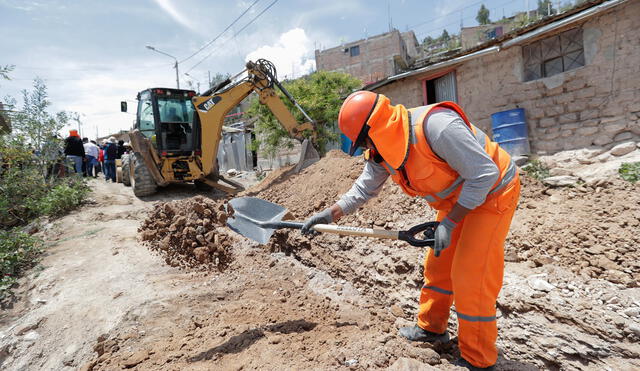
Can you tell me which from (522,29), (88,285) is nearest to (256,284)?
(88,285)

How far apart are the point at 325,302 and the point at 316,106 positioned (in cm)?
822

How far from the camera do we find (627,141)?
579 centimetres

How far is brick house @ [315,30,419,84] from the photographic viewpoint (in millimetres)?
26969

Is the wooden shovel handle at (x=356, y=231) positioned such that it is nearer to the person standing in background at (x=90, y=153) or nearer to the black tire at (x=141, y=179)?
the black tire at (x=141, y=179)

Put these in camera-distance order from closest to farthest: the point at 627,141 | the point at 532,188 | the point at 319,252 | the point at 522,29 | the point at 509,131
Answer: the point at 319,252
the point at 532,188
the point at 627,141
the point at 522,29
the point at 509,131

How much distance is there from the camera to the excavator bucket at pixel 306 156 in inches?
299

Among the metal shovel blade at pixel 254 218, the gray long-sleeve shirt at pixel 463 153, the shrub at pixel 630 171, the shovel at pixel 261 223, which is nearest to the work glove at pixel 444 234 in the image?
the gray long-sleeve shirt at pixel 463 153

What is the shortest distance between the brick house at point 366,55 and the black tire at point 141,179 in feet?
66.5

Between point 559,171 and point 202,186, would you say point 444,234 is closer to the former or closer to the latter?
point 559,171

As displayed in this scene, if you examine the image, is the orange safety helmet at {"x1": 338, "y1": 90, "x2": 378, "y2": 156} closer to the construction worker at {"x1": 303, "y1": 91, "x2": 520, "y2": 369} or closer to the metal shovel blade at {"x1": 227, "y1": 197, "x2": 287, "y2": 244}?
the construction worker at {"x1": 303, "y1": 91, "x2": 520, "y2": 369}

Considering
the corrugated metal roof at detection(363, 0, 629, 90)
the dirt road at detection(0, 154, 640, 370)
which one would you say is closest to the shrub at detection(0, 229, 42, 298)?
the dirt road at detection(0, 154, 640, 370)

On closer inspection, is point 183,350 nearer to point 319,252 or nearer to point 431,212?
point 319,252

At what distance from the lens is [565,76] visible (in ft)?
21.1

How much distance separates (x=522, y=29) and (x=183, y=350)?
764cm
